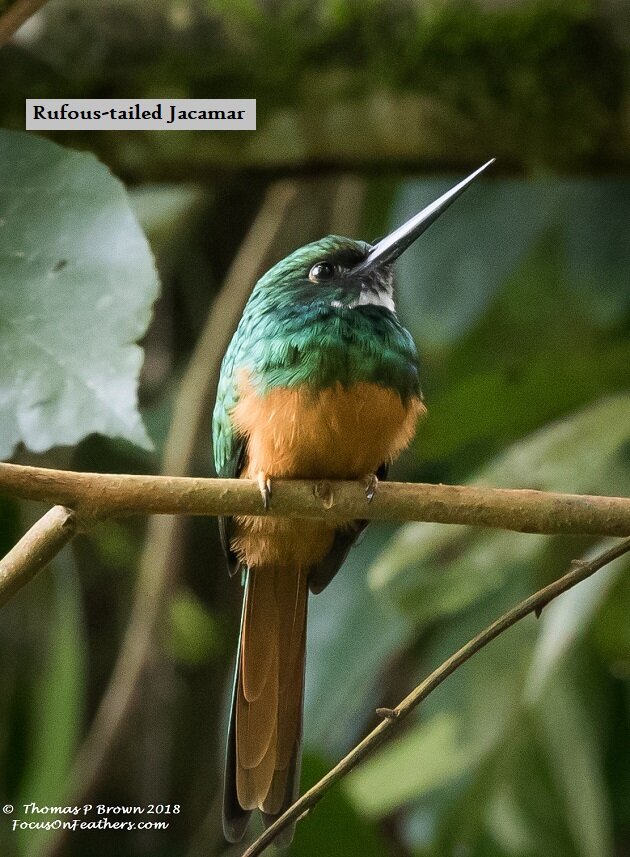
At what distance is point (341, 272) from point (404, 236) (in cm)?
11

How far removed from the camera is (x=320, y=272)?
1254 mm

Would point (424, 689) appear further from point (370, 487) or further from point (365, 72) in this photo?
point (365, 72)

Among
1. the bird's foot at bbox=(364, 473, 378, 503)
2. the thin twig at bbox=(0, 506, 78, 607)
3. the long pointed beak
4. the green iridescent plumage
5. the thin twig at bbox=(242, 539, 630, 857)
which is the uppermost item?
the long pointed beak

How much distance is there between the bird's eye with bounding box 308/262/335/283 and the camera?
1.25 metres

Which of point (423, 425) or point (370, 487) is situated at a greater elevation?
point (423, 425)

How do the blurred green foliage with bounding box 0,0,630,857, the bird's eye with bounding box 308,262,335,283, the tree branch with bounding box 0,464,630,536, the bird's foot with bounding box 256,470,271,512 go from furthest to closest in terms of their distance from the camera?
the blurred green foliage with bounding box 0,0,630,857 < the bird's eye with bounding box 308,262,335,283 < the bird's foot with bounding box 256,470,271,512 < the tree branch with bounding box 0,464,630,536

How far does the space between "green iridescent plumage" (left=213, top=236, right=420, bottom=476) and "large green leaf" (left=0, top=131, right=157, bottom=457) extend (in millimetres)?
119

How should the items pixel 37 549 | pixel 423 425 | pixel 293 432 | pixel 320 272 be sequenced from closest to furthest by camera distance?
pixel 37 549 → pixel 293 432 → pixel 320 272 → pixel 423 425

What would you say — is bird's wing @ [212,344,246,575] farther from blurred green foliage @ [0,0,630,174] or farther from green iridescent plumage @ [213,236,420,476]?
blurred green foliage @ [0,0,630,174]

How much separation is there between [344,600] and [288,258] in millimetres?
515

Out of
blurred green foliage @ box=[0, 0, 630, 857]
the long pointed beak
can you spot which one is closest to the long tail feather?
blurred green foliage @ box=[0, 0, 630, 857]

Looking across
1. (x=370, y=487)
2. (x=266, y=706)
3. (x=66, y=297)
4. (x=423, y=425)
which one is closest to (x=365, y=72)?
(x=423, y=425)

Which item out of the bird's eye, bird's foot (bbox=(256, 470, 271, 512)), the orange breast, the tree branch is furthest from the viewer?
the bird's eye

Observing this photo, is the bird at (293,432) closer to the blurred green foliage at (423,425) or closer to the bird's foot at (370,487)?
the bird's foot at (370,487)
